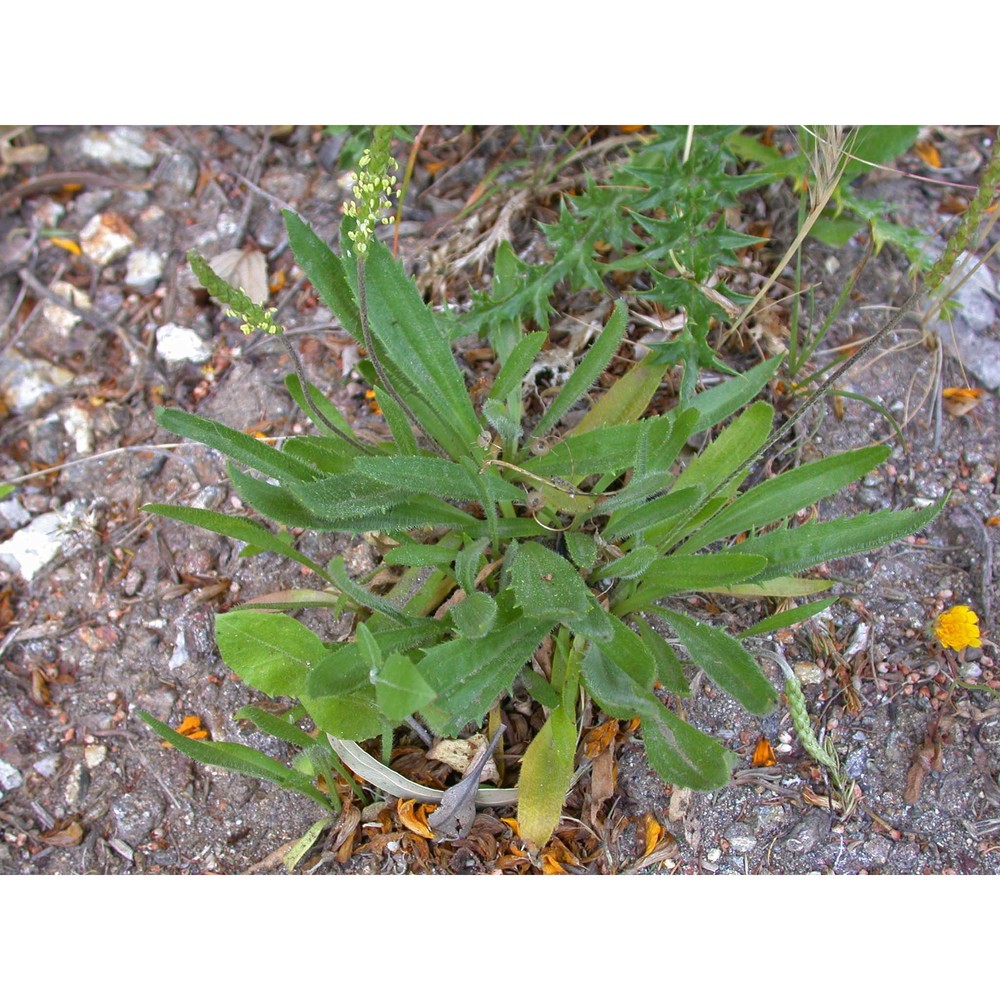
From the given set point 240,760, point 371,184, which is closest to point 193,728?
point 240,760

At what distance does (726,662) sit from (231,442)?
45.4 inches

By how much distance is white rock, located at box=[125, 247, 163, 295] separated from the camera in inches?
121

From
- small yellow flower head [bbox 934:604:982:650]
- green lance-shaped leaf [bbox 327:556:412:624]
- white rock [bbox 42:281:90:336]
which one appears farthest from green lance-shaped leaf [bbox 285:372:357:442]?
small yellow flower head [bbox 934:604:982:650]

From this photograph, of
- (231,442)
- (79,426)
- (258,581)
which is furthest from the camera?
(79,426)

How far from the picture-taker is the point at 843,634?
2412mm

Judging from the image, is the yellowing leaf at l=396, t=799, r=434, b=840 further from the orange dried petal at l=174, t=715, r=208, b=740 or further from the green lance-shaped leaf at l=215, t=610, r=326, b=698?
the orange dried petal at l=174, t=715, r=208, b=740

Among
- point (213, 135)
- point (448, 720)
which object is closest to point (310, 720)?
point (448, 720)

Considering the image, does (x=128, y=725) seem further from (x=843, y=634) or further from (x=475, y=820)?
(x=843, y=634)

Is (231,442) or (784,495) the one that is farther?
(784,495)

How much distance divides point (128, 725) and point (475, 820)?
0.95 meters

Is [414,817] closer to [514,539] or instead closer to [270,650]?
[270,650]

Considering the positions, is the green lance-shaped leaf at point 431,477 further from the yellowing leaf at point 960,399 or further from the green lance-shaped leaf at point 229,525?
the yellowing leaf at point 960,399

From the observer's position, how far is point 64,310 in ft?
10.1

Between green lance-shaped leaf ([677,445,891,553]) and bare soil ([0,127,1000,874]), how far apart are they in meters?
0.29
